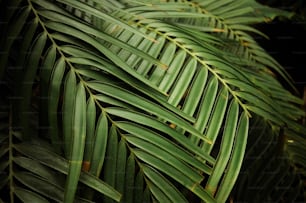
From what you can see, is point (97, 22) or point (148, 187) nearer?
point (148, 187)

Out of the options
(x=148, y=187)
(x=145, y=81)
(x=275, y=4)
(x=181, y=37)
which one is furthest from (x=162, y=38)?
(x=275, y=4)

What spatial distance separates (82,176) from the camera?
19.2 inches

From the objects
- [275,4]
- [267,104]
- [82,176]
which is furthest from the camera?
[275,4]

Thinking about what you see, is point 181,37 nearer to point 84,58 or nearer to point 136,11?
point 136,11

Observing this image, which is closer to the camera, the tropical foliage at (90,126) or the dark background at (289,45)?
the tropical foliage at (90,126)

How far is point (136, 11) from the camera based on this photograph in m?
0.69

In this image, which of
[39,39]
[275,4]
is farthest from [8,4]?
[275,4]

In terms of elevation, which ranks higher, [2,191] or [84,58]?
[84,58]

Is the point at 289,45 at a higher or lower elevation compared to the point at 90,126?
lower

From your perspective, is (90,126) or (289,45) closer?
(90,126)

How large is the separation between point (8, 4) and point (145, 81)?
0.79 feet

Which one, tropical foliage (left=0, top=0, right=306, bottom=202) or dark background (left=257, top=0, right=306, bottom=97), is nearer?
tropical foliage (left=0, top=0, right=306, bottom=202)

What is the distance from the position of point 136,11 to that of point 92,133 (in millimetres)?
299

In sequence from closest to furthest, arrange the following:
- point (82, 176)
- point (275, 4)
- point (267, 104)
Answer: point (82, 176) < point (267, 104) < point (275, 4)
